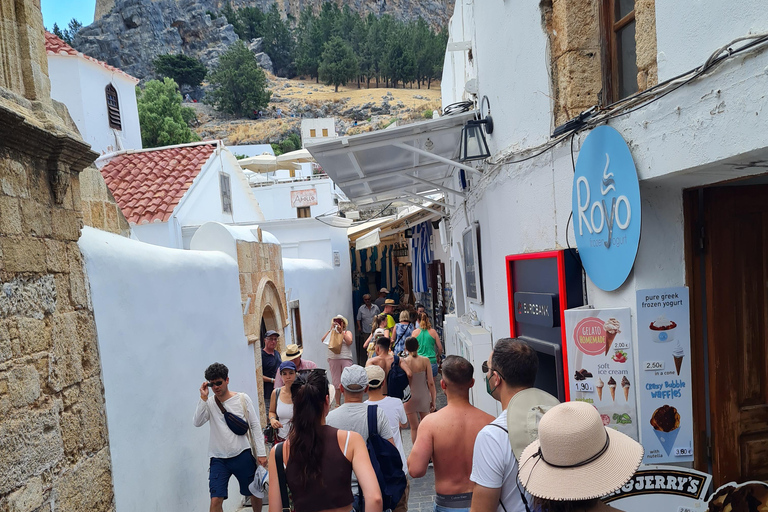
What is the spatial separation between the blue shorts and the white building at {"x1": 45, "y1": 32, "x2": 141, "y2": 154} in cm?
1440

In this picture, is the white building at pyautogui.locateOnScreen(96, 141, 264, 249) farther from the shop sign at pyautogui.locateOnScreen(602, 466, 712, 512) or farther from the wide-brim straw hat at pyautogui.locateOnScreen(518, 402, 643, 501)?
the wide-brim straw hat at pyautogui.locateOnScreen(518, 402, 643, 501)

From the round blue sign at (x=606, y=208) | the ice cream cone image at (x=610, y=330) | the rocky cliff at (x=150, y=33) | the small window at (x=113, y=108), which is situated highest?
the rocky cliff at (x=150, y=33)

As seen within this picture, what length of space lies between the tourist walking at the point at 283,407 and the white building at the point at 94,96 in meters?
13.9

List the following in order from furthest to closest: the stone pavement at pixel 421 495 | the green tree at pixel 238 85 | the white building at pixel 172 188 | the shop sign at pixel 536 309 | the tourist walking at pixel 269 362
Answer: the green tree at pixel 238 85, the white building at pixel 172 188, the tourist walking at pixel 269 362, the stone pavement at pixel 421 495, the shop sign at pixel 536 309

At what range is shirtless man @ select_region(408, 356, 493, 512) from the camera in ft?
10.2

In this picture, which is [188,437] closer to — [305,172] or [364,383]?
[364,383]

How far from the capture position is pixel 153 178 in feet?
40.0

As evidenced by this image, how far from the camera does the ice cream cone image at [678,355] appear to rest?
9.92 ft

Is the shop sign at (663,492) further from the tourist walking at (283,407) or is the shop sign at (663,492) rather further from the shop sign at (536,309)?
the tourist walking at (283,407)

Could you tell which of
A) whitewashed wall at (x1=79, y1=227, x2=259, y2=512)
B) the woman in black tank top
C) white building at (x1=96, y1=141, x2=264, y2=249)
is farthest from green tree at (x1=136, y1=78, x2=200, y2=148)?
the woman in black tank top

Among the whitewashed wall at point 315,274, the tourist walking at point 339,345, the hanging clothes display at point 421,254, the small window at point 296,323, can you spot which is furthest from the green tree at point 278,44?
the tourist walking at point 339,345

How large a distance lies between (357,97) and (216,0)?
106ft

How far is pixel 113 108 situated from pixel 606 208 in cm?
1884

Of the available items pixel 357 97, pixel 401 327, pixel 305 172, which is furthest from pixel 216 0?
pixel 401 327
